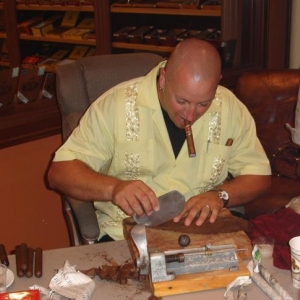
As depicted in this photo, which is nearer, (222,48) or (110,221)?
(110,221)

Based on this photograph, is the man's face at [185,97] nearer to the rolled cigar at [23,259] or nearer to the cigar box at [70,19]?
the rolled cigar at [23,259]

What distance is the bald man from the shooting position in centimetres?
193

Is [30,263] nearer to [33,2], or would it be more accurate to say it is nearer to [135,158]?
[135,158]

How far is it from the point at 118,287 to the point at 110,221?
601 mm

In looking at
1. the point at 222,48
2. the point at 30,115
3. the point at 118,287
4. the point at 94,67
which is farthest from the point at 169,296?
the point at 222,48

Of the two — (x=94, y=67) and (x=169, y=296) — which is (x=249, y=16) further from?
(x=169, y=296)

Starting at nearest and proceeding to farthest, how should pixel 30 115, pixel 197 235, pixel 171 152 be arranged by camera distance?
pixel 197 235 < pixel 171 152 < pixel 30 115

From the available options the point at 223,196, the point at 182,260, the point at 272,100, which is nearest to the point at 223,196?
the point at 223,196

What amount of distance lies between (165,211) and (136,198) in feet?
0.30

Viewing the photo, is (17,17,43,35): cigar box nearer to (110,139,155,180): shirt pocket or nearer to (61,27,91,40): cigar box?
(61,27,91,40): cigar box

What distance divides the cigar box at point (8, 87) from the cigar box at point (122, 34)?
1.08 m

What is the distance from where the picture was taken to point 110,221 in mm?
2078

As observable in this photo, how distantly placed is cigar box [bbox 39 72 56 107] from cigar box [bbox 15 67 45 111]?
20 millimetres

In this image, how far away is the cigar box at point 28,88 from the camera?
9.38ft
